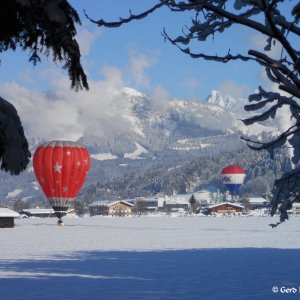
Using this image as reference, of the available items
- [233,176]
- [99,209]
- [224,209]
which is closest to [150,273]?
[233,176]

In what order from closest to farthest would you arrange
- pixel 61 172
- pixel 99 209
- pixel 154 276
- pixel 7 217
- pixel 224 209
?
pixel 154 276 < pixel 61 172 < pixel 7 217 < pixel 224 209 < pixel 99 209

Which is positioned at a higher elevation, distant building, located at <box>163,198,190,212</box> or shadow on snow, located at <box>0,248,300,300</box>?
distant building, located at <box>163,198,190,212</box>

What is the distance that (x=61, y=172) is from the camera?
1858 inches

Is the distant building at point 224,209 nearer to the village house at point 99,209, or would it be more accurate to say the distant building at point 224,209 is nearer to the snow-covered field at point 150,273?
the village house at point 99,209

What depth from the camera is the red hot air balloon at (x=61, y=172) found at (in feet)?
156

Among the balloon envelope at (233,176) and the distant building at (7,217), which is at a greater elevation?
the balloon envelope at (233,176)

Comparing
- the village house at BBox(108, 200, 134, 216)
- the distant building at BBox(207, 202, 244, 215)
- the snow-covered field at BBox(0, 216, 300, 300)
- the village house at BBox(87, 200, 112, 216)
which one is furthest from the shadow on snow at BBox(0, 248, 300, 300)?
the village house at BBox(108, 200, 134, 216)

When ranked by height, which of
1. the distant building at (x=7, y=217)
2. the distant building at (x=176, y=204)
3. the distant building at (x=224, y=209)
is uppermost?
the distant building at (x=176, y=204)

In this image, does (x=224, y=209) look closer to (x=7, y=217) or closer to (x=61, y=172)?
(x=61, y=172)

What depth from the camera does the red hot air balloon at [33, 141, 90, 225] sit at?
47.5 metres

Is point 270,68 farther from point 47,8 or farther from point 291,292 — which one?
point 291,292

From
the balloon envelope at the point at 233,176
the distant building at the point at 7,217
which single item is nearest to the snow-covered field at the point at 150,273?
the distant building at the point at 7,217

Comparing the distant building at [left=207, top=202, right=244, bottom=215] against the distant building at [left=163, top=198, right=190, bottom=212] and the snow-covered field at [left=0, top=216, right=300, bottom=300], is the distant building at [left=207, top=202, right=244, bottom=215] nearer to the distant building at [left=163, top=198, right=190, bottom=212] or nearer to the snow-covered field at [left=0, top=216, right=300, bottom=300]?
the distant building at [left=163, top=198, right=190, bottom=212]

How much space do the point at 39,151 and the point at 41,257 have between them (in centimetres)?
3245
